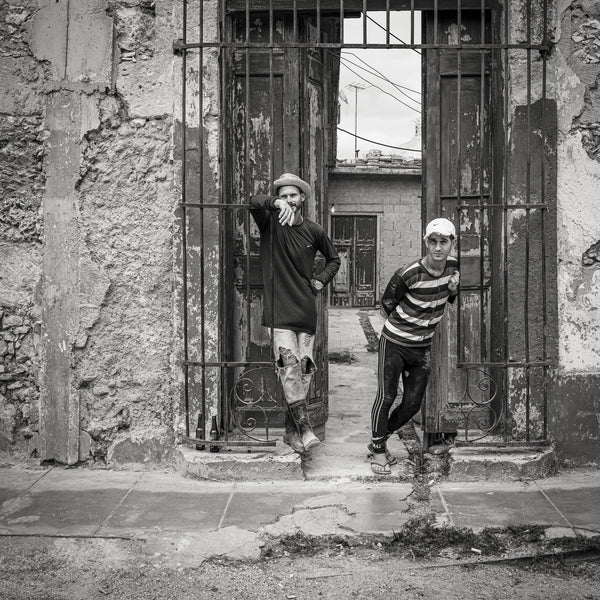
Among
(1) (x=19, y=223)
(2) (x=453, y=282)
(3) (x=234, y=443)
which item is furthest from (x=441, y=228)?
(1) (x=19, y=223)

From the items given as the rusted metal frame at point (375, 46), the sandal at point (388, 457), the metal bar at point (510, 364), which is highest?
the rusted metal frame at point (375, 46)

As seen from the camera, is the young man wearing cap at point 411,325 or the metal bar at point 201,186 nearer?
the young man wearing cap at point 411,325

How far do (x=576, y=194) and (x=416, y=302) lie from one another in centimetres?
136

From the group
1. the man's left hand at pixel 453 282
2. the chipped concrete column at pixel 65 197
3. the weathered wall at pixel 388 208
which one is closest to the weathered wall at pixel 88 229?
the chipped concrete column at pixel 65 197

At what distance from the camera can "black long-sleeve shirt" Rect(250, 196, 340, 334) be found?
200 inches

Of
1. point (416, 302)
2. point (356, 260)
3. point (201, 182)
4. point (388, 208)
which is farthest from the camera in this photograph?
point (356, 260)

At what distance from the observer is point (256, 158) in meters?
5.56

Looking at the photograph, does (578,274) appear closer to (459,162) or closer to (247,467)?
(459,162)

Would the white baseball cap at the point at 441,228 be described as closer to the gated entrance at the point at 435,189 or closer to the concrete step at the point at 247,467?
the gated entrance at the point at 435,189

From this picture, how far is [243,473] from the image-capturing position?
201 inches

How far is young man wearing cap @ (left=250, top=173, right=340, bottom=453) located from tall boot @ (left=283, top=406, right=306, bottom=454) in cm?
12

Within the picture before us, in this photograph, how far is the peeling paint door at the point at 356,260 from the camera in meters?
19.6

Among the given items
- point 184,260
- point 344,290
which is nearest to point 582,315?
point 184,260

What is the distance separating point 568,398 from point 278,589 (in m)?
2.60
